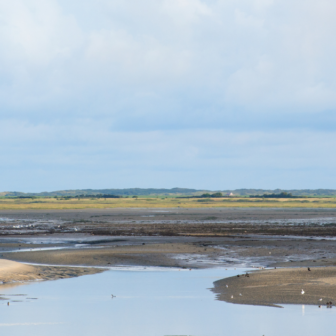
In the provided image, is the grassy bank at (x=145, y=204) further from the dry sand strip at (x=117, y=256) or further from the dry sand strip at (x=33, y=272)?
the dry sand strip at (x=33, y=272)

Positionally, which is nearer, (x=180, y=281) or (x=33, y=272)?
(x=180, y=281)

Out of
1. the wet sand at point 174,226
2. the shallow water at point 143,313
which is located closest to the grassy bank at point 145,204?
the wet sand at point 174,226

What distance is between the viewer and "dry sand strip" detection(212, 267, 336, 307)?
19.1 m

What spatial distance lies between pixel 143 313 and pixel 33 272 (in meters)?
9.31

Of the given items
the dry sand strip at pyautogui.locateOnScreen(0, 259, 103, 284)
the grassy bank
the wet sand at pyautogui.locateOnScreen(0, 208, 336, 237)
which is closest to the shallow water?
the dry sand strip at pyautogui.locateOnScreen(0, 259, 103, 284)

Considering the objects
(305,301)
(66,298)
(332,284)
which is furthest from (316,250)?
(66,298)

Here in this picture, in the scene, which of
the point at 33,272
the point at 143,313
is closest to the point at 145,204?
the point at 33,272

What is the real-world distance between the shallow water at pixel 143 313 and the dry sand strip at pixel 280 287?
75 centimetres

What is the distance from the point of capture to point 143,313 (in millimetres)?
17797

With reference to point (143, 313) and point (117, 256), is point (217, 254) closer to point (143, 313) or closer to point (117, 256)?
point (117, 256)

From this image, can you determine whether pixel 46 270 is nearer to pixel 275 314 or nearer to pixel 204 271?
pixel 204 271

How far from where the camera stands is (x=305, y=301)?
18719 mm

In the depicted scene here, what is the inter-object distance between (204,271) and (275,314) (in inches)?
392

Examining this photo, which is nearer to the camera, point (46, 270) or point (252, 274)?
point (252, 274)
